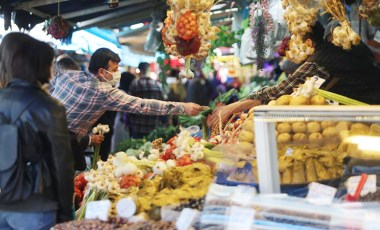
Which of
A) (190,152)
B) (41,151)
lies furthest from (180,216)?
(190,152)

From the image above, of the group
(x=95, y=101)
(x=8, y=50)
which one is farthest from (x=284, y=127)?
(x=95, y=101)

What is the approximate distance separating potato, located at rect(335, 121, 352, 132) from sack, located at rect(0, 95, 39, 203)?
1.73m

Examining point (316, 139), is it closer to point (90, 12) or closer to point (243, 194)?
point (243, 194)

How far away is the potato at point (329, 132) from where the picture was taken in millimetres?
3441

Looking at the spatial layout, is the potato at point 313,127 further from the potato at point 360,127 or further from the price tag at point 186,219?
the price tag at point 186,219

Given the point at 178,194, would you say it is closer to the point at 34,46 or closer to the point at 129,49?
the point at 34,46

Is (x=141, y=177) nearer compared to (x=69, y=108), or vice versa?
(x=141, y=177)

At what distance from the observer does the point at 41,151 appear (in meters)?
3.25

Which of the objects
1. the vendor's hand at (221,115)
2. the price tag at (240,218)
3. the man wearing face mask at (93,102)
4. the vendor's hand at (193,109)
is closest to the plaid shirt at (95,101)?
the man wearing face mask at (93,102)

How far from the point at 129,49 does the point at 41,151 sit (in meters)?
8.25

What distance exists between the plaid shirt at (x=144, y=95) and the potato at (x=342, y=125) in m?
7.46

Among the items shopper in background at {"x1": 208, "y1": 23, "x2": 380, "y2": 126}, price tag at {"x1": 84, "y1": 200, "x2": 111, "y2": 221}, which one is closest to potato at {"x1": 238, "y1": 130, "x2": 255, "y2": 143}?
price tag at {"x1": 84, "y1": 200, "x2": 111, "y2": 221}

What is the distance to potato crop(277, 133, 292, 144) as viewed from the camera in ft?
11.4

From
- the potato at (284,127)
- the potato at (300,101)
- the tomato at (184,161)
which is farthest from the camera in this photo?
the tomato at (184,161)
